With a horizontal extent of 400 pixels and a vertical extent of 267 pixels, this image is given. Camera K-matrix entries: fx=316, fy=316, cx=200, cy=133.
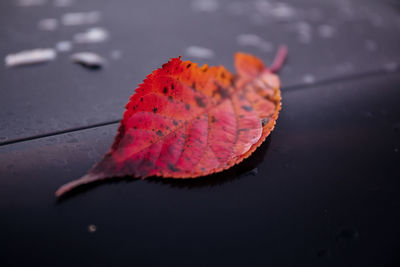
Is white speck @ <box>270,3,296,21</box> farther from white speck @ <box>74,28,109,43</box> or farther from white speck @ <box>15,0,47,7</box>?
white speck @ <box>15,0,47,7</box>

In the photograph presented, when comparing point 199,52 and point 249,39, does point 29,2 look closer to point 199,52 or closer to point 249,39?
point 199,52

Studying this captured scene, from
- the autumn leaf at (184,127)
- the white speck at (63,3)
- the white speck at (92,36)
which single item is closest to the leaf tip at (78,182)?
the autumn leaf at (184,127)

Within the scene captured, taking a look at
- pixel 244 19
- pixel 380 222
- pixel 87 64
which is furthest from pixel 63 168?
pixel 244 19

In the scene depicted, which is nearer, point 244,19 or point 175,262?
point 175,262

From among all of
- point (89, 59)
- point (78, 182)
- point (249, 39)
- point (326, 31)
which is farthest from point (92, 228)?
point (326, 31)

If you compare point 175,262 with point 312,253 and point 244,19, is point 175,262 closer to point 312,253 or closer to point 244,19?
point 312,253
